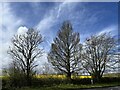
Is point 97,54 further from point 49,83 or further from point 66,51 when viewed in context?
point 49,83

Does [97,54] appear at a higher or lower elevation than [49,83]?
higher

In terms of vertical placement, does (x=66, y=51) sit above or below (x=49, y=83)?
above

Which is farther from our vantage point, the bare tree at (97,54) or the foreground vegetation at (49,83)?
the bare tree at (97,54)

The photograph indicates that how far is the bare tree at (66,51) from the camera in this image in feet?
67.9

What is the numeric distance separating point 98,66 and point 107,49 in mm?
1866

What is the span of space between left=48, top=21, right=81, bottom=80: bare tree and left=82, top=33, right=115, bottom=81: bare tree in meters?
1.22

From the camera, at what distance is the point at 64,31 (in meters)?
21.7

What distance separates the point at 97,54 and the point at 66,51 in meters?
3.34

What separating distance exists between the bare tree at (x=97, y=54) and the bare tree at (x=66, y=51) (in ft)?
4.01

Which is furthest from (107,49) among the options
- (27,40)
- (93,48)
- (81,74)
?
(27,40)

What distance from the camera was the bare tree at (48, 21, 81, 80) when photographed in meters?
20.7

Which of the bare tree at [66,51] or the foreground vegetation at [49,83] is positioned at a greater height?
the bare tree at [66,51]

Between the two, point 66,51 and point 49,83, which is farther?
point 66,51

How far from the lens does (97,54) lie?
2258 cm
